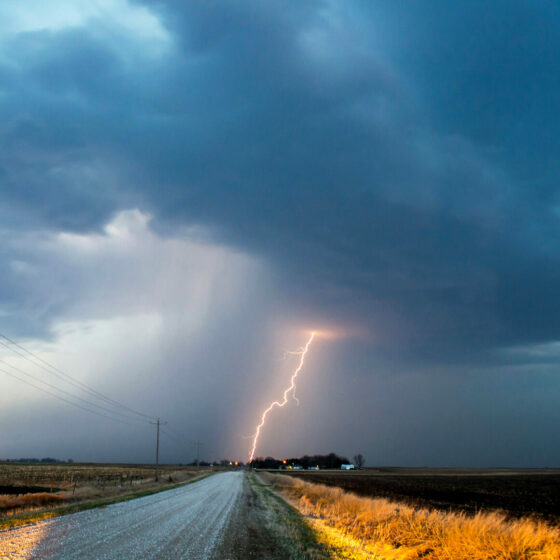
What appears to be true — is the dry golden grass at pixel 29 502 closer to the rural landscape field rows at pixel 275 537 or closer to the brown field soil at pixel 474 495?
the rural landscape field rows at pixel 275 537

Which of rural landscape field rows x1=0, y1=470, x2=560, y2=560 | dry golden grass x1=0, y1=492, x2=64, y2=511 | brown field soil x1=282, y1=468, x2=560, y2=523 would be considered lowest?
brown field soil x1=282, y1=468, x2=560, y2=523

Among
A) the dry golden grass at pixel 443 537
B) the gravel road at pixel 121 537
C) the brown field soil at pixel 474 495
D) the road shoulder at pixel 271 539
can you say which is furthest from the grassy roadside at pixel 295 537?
the brown field soil at pixel 474 495

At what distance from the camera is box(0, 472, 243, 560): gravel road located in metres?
11.0

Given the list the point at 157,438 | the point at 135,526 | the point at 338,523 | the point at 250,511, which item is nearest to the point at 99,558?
the point at 135,526

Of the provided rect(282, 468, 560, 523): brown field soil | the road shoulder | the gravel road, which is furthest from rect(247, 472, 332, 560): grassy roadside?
rect(282, 468, 560, 523): brown field soil

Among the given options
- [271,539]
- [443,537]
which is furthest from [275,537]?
[443,537]

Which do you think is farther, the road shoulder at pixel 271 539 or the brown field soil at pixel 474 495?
the brown field soil at pixel 474 495

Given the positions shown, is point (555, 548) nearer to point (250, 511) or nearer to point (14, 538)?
point (14, 538)

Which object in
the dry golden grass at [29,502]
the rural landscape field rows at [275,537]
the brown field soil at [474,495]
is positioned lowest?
the brown field soil at [474,495]

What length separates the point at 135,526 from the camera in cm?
1625

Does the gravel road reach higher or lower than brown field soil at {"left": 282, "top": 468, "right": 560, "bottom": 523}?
higher

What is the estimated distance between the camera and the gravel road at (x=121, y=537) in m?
11.0

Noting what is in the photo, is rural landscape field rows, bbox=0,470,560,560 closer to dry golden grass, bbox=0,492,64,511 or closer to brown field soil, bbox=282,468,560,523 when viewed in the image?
dry golden grass, bbox=0,492,64,511

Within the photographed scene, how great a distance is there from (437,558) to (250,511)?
13.5m
